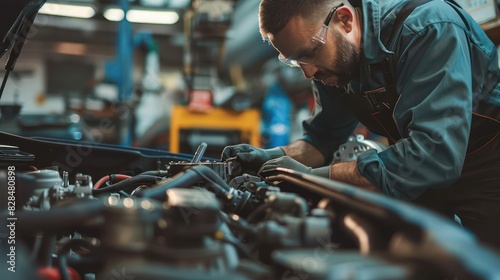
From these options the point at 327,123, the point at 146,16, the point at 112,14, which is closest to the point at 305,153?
the point at 327,123

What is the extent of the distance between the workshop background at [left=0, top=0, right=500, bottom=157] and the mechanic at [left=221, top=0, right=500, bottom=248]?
30.9 inches

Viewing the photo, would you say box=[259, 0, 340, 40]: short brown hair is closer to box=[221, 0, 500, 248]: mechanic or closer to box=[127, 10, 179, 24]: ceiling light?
box=[221, 0, 500, 248]: mechanic

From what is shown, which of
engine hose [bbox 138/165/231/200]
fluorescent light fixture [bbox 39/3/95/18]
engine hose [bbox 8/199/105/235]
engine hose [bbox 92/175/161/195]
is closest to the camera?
engine hose [bbox 8/199/105/235]

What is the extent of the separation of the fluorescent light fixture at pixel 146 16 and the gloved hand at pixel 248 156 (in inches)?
232

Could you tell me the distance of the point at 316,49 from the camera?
174 centimetres

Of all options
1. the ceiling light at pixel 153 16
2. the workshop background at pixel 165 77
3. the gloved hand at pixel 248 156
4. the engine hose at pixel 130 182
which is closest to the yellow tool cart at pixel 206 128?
the workshop background at pixel 165 77

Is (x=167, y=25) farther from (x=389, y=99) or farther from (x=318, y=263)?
(x=318, y=263)

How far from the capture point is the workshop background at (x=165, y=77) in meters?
5.12

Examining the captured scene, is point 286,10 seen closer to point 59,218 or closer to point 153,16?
point 59,218

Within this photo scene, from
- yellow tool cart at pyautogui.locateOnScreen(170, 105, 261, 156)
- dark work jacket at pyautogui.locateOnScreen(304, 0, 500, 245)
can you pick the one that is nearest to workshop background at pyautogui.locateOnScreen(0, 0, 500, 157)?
yellow tool cart at pyautogui.locateOnScreen(170, 105, 261, 156)

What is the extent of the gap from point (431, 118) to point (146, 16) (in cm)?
667

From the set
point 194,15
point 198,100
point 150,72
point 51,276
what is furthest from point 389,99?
point 150,72

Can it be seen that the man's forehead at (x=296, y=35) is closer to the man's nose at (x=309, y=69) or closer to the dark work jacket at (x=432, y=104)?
the man's nose at (x=309, y=69)

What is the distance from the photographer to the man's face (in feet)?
5.62
